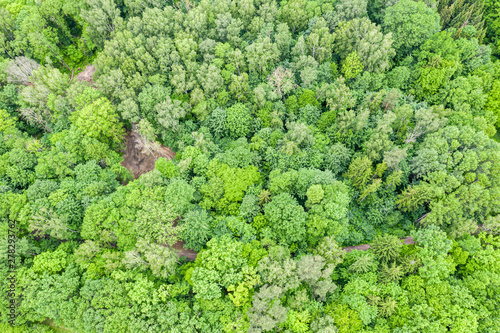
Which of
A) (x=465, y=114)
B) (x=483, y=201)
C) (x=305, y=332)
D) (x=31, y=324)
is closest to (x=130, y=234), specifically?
(x=31, y=324)

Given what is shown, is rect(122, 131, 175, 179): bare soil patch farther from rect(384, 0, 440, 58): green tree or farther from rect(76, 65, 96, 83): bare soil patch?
rect(384, 0, 440, 58): green tree

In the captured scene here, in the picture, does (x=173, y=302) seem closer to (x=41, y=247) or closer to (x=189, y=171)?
(x=189, y=171)

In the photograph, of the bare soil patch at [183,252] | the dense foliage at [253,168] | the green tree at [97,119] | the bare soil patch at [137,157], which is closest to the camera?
the dense foliage at [253,168]

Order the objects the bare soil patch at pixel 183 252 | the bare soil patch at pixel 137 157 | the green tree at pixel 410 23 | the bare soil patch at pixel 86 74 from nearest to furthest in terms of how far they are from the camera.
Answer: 1. the bare soil patch at pixel 183 252
2. the green tree at pixel 410 23
3. the bare soil patch at pixel 137 157
4. the bare soil patch at pixel 86 74

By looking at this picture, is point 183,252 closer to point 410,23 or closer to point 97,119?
point 97,119

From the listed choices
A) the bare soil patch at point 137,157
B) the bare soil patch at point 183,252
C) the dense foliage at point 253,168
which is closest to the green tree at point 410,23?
the dense foliage at point 253,168

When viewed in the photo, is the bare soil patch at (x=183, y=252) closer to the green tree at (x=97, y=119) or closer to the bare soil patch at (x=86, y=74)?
the green tree at (x=97, y=119)

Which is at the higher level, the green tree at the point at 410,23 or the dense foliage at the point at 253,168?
the green tree at the point at 410,23
